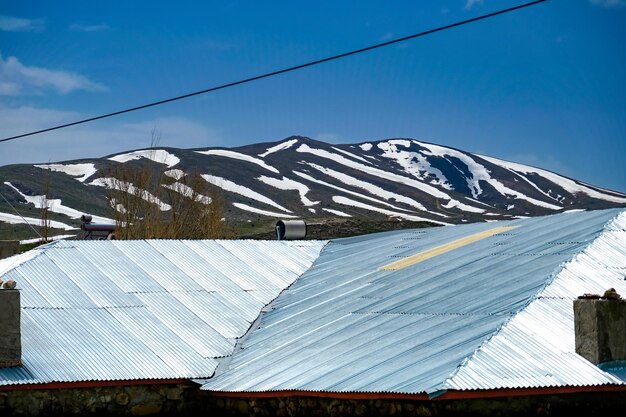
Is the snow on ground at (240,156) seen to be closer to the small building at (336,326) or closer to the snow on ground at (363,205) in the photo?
the snow on ground at (363,205)

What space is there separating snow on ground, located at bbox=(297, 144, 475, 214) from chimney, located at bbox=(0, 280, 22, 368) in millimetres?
150413

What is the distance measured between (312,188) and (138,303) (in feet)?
421

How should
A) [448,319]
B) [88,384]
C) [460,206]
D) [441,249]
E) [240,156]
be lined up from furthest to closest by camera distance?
[240,156]
[460,206]
[441,249]
[448,319]
[88,384]

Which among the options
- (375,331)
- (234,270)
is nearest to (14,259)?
(234,270)

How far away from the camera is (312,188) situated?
14750 cm

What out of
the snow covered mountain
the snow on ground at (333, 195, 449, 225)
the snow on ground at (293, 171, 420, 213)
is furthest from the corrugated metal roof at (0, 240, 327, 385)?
the snow on ground at (293, 171, 420, 213)

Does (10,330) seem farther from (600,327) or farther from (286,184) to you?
(286,184)

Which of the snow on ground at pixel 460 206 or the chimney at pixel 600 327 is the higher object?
the chimney at pixel 600 327

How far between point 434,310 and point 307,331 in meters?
2.39

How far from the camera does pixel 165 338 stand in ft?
59.0

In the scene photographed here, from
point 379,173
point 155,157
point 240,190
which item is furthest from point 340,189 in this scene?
point 379,173

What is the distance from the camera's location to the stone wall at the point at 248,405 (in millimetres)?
12914

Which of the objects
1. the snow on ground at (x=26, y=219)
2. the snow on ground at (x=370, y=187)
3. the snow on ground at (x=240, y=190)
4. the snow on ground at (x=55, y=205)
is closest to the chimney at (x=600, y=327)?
the snow on ground at (x=26, y=219)

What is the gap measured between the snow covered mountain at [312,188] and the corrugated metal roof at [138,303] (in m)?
70.9
